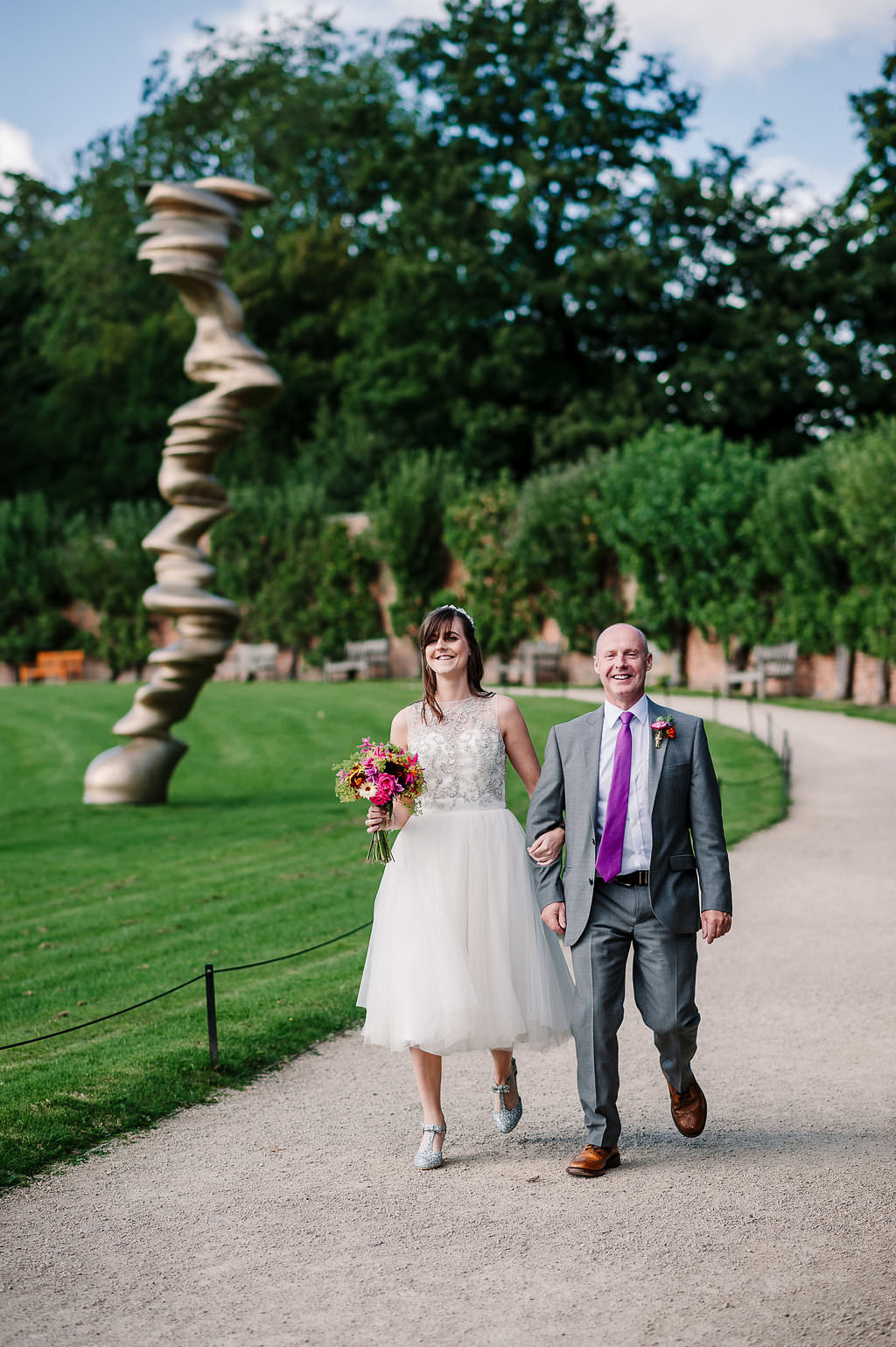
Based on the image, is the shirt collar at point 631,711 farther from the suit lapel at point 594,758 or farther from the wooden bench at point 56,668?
the wooden bench at point 56,668

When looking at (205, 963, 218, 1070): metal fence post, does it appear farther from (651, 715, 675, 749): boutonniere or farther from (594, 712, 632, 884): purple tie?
(651, 715, 675, 749): boutonniere

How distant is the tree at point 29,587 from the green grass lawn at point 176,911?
54.2 feet

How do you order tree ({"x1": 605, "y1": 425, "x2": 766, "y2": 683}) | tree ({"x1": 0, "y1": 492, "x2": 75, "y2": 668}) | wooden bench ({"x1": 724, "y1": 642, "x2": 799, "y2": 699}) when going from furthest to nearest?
tree ({"x1": 0, "y1": 492, "x2": 75, "y2": 668})
tree ({"x1": 605, "y1": 425, "x2": 766, "y2": 683})
wooden bench ({"x1": 724, "y1": 642, "x2": 799, "y2": 699})

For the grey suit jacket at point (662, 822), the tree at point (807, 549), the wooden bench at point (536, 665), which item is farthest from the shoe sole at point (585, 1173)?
the wooden bench at point (536, 665)

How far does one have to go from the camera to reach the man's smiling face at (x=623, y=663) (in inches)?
193

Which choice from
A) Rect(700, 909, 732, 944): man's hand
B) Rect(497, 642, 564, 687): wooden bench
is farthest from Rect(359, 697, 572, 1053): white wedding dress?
Rect(497, 642, 564, 687): wooden bench

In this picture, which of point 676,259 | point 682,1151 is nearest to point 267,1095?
point 682,1151

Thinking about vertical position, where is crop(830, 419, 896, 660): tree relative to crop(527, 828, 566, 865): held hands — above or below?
above

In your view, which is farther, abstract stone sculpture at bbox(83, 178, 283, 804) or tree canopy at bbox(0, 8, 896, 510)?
tree canopy at bbox(0, 8, 896, 510)

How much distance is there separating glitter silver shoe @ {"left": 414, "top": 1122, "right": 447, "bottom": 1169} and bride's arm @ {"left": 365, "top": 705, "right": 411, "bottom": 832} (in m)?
1.11

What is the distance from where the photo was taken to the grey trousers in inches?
189

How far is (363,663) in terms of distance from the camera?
34281 mm

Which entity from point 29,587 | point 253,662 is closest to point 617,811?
point 253,662

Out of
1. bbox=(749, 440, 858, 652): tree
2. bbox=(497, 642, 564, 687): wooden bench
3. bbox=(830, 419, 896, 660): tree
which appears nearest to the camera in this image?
bbox=(830, 419, 896, 660): tree
